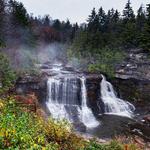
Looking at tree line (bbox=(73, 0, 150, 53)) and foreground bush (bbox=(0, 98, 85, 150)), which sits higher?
tree line (bbox=(73, 0, 150, 53))

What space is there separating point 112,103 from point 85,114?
15.4 ft

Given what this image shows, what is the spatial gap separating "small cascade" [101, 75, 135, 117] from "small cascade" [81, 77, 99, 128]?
2255mm

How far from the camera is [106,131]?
25.8m

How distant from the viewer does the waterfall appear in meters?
29.5

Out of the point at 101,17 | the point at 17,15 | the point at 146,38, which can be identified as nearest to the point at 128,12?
the point at 101,17

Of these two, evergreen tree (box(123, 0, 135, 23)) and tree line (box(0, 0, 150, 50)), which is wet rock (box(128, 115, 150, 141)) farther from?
evergreen tree (box(123, 0, 135, 23))

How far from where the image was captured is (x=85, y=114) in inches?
1198

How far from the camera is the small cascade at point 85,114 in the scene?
2856 centimetres

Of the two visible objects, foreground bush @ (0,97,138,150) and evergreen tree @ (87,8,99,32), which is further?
evergreen tree @ (87,8,99,32)

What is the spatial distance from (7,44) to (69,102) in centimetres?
1282

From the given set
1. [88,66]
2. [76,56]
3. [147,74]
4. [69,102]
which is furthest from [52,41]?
[69,102]

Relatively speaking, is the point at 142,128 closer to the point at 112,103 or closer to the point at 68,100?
the point at 112,103

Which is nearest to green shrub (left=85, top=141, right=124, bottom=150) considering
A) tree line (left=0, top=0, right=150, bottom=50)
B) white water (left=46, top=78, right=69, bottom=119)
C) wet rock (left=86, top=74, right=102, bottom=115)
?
white water (left=46, top=78, right=69, bottom=119)

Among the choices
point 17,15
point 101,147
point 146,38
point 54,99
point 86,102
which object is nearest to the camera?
point 101,147
